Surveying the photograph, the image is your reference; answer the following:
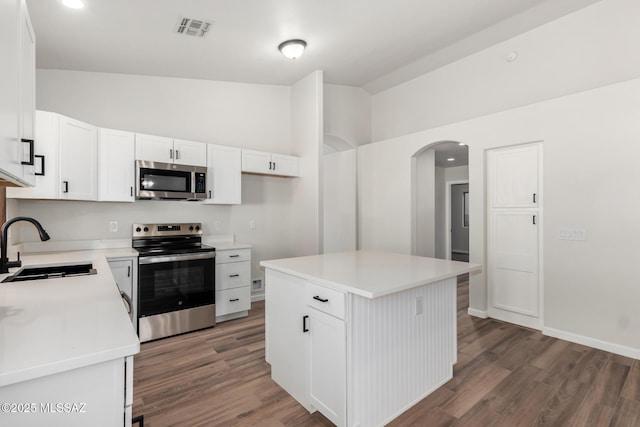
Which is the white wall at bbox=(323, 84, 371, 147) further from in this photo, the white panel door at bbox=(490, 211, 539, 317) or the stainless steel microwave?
the white panel door at bbox=(490, 211, 539, 317)

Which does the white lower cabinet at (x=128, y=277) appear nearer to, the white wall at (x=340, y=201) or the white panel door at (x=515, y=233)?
the white wall at (x=340, y=201)

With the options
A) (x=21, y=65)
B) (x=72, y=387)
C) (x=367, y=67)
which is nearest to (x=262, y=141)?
(x=367, y=67)

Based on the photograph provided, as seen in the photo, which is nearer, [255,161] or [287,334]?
[287,334]

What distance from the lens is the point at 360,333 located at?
5.68 ft

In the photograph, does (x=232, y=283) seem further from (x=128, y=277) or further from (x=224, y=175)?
(x=224, y=175)

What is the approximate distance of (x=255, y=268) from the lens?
4.51 metres

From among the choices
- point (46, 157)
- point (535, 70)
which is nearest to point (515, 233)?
point (535, 70)

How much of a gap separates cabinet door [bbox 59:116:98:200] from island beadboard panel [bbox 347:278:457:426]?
2.77 meters

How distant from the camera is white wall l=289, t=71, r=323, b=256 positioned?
4320 mm

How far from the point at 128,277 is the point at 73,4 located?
2247 mm

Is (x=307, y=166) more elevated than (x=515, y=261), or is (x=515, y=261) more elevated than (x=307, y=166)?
(x=307, y=166)

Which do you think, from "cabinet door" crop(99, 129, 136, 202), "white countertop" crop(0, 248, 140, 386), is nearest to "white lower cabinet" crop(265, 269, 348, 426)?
"white countertop" crop(0, 248, 140, 386)

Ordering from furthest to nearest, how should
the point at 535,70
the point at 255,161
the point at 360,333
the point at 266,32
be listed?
the point at 255,161, the point at 535,70, the point at 266,32, the point at 360,333

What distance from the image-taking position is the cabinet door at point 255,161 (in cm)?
406
